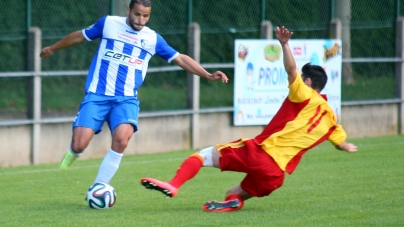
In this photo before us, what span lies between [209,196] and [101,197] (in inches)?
54.2

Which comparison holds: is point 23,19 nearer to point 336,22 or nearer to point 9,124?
point 9,124

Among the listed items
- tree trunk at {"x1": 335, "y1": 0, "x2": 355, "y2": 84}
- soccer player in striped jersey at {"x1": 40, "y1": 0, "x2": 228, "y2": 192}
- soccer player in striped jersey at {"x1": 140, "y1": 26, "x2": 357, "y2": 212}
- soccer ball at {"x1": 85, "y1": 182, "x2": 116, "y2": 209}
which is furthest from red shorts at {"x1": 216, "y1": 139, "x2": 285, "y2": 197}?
tree trunk at {"x1": 335, "y1": 0, "x2": 355, "y2": 84}

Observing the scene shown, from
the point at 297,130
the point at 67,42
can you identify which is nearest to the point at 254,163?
the point at 297,130

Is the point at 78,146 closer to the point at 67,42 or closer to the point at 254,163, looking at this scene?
the point at 67,42

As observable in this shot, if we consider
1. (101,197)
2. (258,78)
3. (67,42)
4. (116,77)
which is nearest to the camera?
(101,197)

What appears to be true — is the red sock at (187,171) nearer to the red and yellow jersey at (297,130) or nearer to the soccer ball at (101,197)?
the red and yellow jersey at (297,130)

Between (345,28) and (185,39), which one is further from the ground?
(345,28)

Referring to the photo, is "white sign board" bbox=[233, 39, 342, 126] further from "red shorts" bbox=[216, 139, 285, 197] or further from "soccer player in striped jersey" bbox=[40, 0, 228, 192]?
"red shorts" bbox=[216, 139, 285, 197]

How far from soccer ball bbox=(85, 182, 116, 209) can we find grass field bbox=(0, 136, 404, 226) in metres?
0.07

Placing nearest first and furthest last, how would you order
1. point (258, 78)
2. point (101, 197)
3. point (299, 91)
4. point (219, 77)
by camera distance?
point (299, 91) < point (101, 197) < point (219, 77) < point (258, 78)

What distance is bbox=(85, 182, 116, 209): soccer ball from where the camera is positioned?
768 cm

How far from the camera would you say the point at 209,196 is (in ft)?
28.3

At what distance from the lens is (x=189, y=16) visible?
14.4 m

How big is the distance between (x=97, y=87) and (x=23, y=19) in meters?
4.69
